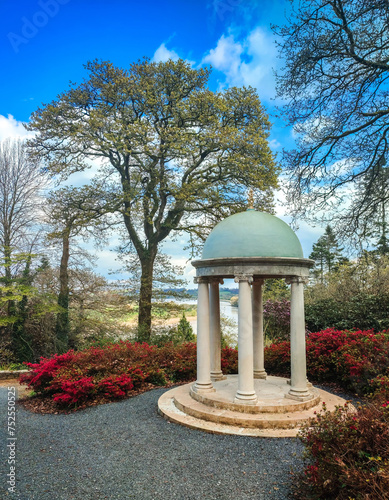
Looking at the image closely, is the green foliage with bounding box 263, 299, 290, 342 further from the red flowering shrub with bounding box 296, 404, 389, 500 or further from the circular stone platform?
the red flowering shrub with bounding box 296, 404, 389, 500

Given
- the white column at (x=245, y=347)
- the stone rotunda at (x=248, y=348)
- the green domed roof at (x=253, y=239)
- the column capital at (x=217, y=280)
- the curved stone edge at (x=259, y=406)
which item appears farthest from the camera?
the column capital at (x=217, y=280)

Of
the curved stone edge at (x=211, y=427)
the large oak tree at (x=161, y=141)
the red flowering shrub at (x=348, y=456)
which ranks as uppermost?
the large oak tree at (x=161, y=141)

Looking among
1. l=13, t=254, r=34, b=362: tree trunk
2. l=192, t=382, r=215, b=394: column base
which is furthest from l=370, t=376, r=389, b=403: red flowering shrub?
l=13, t=254, r=34, b=362: tree trunk

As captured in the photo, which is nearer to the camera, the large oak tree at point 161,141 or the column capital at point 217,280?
the column capital at point 217,280

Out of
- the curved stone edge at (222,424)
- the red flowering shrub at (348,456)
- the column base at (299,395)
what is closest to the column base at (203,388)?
the curved stone edge at (222,424)

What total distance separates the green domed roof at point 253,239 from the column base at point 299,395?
3068 millimetres

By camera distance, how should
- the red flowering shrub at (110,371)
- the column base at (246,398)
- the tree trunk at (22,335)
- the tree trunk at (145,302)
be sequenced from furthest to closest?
the tree trunk at (145,302), the tree trunk at (22,335), the red flowering shrub at (110,371), the column base at (246,398)

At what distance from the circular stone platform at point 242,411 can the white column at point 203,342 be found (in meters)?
0.28

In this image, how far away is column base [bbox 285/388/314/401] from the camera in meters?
7.79

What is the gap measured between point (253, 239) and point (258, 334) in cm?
368

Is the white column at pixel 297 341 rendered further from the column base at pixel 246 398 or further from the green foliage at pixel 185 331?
the green foliage at pixel 185 331

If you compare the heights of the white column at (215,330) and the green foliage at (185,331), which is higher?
the white column at (215,330)

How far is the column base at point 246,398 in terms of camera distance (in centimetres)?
748

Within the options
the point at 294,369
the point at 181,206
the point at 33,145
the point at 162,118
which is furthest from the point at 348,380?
the point at 33,145
